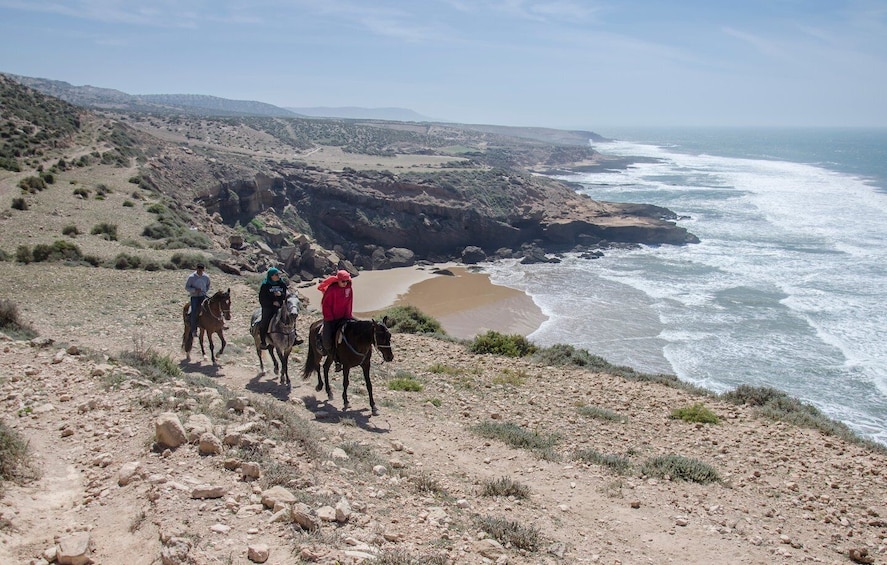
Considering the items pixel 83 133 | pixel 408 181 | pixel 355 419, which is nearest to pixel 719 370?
pixel 355 419

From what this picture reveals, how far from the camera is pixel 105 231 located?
84.8 ft

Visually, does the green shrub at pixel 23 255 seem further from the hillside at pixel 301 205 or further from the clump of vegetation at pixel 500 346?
the clump of vegetation at pixel 500 346

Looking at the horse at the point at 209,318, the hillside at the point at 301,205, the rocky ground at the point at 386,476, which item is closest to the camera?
the rocky ground at the point at 386,476

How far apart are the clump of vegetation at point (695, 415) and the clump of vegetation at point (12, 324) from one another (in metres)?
11.8

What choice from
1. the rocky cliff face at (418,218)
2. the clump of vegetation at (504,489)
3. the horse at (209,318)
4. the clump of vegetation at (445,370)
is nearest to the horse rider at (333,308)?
the horse at (209,318)

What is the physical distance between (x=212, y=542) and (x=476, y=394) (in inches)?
315

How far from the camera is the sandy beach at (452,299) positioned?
32688 millimetres

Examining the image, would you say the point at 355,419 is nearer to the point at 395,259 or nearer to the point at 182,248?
the point at 182,248

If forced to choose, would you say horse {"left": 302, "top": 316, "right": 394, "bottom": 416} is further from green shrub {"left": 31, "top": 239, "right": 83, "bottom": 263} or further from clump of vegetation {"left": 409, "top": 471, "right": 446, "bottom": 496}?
green shrub {"left": 31, "top": 239, "right": 83, "bottom": 263}

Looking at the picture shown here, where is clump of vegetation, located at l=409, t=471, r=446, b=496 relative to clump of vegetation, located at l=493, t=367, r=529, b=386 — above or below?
above

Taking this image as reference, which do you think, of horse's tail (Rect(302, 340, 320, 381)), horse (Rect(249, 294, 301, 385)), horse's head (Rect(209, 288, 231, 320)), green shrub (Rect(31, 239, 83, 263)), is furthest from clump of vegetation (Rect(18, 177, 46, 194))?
horse's tail (Rect(302, 340, 320, 381))

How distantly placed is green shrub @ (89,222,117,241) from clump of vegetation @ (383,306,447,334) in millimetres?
13031

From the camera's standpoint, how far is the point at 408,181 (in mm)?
57781

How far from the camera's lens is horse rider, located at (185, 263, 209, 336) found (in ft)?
41.4
